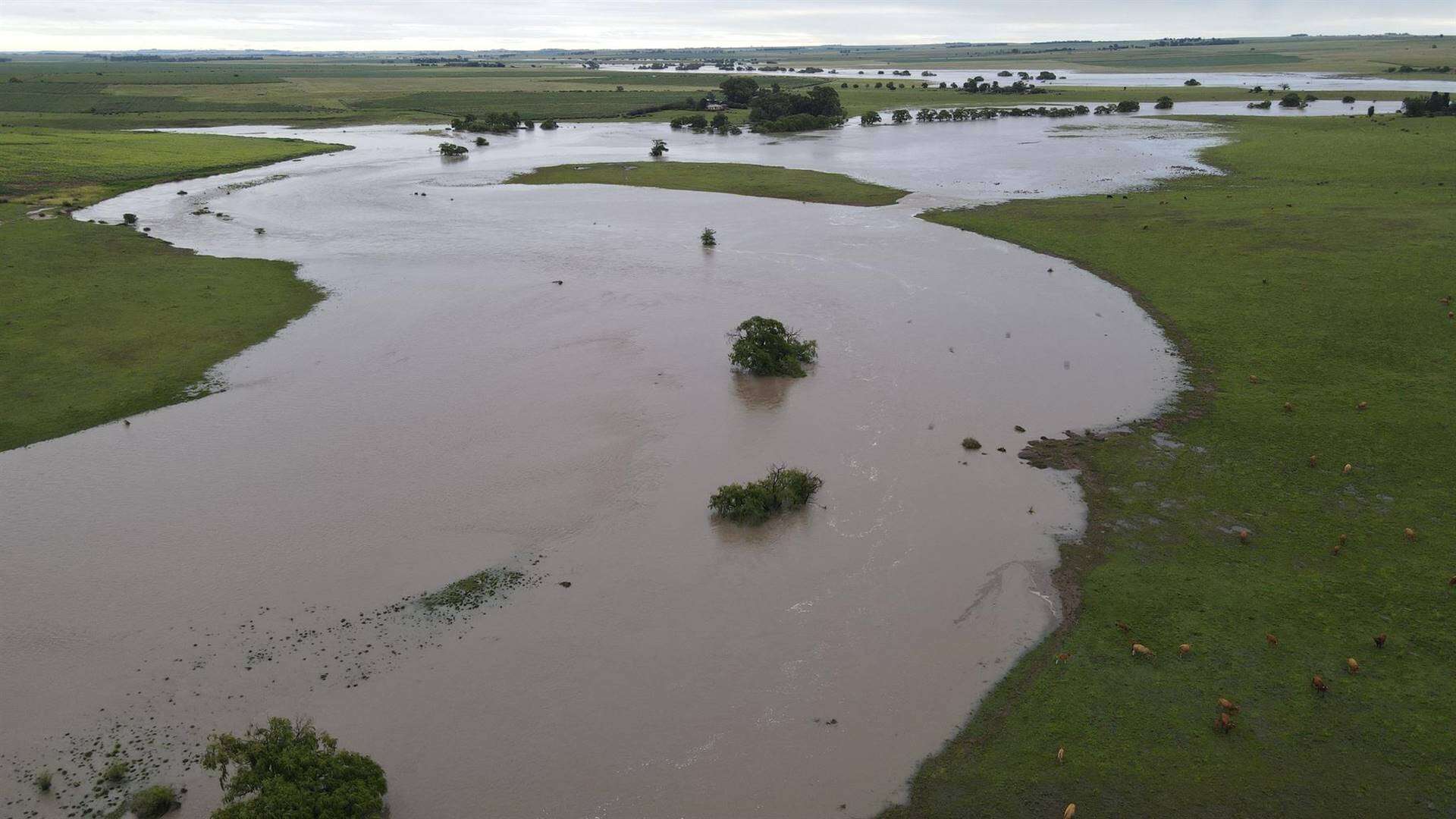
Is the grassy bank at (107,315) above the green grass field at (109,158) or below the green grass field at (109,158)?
below

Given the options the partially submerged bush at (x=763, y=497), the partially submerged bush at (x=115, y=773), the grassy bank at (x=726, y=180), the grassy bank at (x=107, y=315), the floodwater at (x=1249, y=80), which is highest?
the floodwater at (x=1249, y=80)

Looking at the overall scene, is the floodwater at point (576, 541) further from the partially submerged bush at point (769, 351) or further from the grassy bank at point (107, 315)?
the grassy bank at point (107, 315)

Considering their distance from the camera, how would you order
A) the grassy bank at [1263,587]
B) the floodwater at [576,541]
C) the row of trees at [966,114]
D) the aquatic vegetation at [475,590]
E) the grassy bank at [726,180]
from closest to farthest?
the grassy bank at [1263,587] → the floodwater at [576,541] → the aquatic vegetation at [475,590] → the grassy bank at [726,180] → the row of trees at [966,114]

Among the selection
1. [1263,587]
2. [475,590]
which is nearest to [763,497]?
[475,590]

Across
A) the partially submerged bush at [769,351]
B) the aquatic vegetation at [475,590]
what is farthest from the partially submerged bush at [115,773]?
the partially submerged bush at [769,351]

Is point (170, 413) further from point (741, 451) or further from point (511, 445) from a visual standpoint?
point (741, 451)

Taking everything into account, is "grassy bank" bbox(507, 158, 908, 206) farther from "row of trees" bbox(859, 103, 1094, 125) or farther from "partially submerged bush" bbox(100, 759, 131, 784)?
"partially submerged bush" bbox(100, 759, 131, 784)

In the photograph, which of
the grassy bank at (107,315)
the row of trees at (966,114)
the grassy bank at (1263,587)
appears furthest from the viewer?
the row of trees at (966,114)

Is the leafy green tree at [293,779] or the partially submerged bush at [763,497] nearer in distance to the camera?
the leafy green tree at [293,779]
